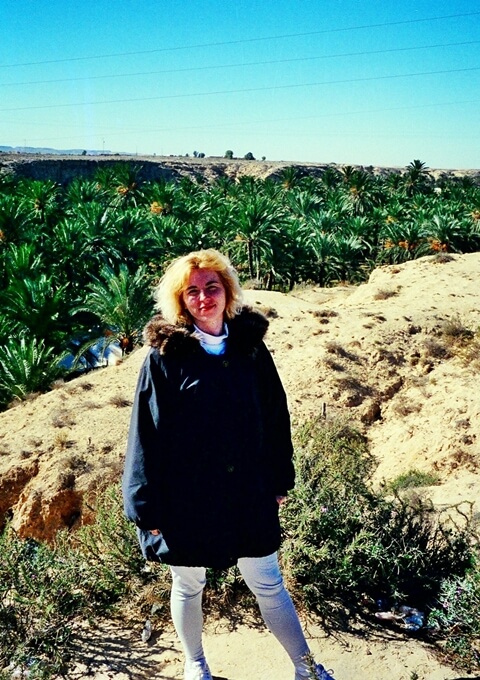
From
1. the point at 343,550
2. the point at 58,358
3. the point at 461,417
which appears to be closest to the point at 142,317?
the point at 58,358

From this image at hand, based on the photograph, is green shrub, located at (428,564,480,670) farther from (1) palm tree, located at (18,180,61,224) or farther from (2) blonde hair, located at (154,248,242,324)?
(1) palm tree, located at (18,180,61,224)

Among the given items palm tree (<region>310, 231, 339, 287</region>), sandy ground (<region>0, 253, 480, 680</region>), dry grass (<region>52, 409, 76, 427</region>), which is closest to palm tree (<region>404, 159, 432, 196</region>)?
palm tree (<region>310, 231, 339, 287</region>)

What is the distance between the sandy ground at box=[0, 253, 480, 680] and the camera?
9203 millimetres

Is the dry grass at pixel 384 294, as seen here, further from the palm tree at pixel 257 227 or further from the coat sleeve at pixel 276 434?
the coat sleeve at pixel 276 434

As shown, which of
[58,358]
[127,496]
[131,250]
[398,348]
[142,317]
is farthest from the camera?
[131,250]

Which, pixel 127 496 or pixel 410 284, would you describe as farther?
pixel 410 284

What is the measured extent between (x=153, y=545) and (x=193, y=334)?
0.92 meters

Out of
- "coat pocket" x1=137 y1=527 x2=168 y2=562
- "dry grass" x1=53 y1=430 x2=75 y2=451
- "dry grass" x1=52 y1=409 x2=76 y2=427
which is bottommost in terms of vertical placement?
"dry grass" x1=53 y1=430 x2=75 y2=451

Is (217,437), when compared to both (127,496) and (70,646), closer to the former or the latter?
(127,496)

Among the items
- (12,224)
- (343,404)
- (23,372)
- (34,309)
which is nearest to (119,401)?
(23,372)

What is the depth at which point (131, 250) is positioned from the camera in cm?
2522

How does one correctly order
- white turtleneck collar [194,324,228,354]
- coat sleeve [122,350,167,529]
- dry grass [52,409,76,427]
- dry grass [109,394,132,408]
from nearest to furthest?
1. coat sleeve [122,350,167,529]
2. white turtleneck collar [194,324,228,354]
3. dry grass [52,409,76,427]
4. dry grass [109,394,132,408]

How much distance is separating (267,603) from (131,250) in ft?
77.3

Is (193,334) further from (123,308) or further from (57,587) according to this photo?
(123,308)
